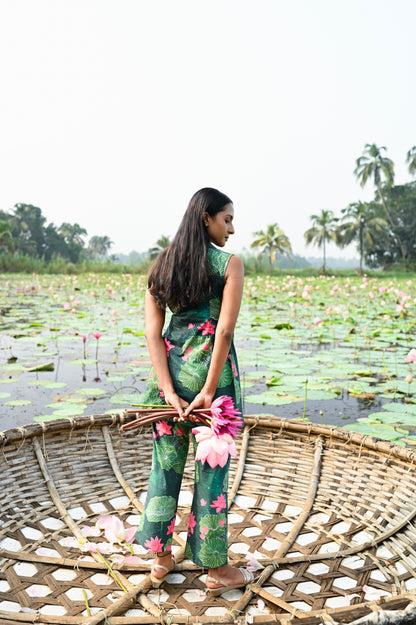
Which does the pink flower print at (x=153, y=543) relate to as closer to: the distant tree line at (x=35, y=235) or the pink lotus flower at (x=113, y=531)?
the pink lotus flower at (x=113, y=531)

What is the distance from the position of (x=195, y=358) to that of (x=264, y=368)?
2.36 meters

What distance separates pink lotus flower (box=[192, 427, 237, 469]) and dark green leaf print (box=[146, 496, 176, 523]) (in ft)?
0.71

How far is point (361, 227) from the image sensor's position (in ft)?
84.5

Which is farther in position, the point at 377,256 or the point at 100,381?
the point at 377,256

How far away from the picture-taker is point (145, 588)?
1.26m

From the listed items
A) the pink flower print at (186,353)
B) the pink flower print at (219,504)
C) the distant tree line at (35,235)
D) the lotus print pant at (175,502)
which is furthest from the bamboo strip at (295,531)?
the distant tree line at (35,235)

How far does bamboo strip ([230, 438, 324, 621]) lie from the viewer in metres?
1.21

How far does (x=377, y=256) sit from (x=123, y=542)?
27.3 m

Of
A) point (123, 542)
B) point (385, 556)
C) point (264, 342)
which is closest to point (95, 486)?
point (123, 542)

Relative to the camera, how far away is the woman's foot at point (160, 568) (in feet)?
4.15

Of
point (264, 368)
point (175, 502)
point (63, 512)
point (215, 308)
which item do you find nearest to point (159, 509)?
point (175, 502)

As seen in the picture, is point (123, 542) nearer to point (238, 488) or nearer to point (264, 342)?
point (238, 488)

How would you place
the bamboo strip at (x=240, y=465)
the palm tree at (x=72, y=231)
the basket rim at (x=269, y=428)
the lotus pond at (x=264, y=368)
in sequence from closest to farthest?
the basket rim at (x=269, y=428) < the bamboo strip at (x=240, y=465) < the lotus pond at (x=264, y=368) < the palm tree at (x=72, y=231)

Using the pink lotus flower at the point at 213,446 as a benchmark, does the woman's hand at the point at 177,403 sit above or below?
above
